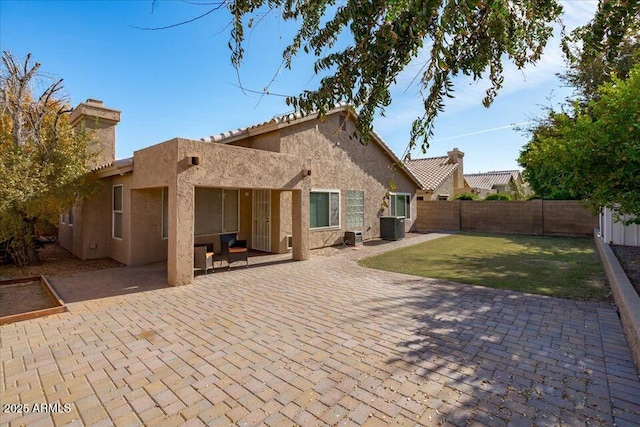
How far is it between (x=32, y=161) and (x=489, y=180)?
5313cm

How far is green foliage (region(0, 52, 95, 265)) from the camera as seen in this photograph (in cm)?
995

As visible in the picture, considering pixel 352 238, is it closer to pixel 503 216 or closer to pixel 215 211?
pixel 215 211

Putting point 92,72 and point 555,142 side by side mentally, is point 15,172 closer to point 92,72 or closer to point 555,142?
point 92,72

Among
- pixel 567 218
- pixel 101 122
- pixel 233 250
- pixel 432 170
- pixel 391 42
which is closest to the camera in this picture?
pixel 391 42

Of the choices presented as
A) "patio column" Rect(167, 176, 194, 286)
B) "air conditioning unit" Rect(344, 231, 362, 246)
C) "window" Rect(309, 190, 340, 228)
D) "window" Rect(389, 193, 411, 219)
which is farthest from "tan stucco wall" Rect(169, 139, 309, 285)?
"window" Rect(389, 193, 411, 219)

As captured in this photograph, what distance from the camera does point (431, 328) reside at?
5598 millimetres

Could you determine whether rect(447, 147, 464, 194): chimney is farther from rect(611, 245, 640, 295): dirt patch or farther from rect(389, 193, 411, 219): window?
rect(611, 245, 640, 295): dirt patch

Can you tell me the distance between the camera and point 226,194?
13414 millimetres

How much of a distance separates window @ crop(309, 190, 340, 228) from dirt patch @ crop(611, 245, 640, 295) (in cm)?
1062

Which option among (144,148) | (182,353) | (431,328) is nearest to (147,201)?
(144,148)

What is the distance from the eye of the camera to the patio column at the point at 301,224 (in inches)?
470

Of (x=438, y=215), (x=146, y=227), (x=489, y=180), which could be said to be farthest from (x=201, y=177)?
(x=489, y=180)

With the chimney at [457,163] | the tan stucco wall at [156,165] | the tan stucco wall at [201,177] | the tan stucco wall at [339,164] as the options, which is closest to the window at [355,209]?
the tan stucco wall at [339,164]

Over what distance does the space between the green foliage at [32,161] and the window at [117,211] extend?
85cm
